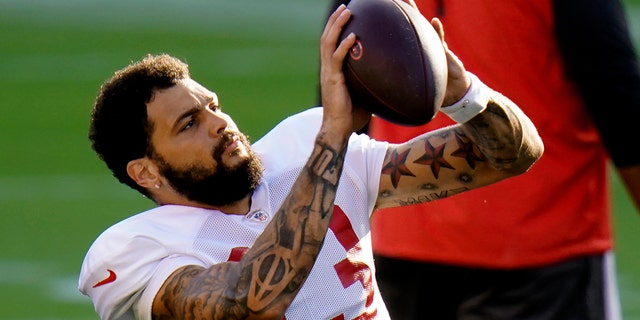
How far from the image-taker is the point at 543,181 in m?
3.49

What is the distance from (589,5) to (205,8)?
1025 centimetres

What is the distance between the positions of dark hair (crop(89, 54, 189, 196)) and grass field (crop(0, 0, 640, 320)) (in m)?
2.99

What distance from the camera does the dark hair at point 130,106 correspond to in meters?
3.17

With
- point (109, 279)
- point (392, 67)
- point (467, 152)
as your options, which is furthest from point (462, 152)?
point (109, 279)

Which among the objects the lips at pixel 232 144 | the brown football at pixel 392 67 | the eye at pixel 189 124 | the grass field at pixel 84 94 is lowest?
the grass field at pixel 84 94

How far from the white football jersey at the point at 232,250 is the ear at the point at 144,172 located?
0.27 ft

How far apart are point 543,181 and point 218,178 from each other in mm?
864

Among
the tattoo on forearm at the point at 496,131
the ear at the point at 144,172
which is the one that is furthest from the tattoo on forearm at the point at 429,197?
the ear at the point at 144,172

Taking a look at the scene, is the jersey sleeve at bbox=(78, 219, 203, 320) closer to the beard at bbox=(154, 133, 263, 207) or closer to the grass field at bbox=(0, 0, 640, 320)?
the beard at bbox=(154, 133, 263, 207)

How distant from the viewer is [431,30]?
2.84 meters

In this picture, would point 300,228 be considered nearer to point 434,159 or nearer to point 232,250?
point 232,250

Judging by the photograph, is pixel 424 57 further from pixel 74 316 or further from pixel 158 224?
pixel 74 316

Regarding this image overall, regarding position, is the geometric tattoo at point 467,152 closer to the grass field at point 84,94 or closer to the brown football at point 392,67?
the brown football at point 392,67

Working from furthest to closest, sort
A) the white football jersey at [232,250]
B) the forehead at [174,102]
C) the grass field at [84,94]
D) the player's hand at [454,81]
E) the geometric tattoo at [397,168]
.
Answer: the grass field at [84,94]
the geometric tattoo at [397,168]
the forehead at [174,102]
the white football jersey at [232,250]
the player's hand at [454,81]
